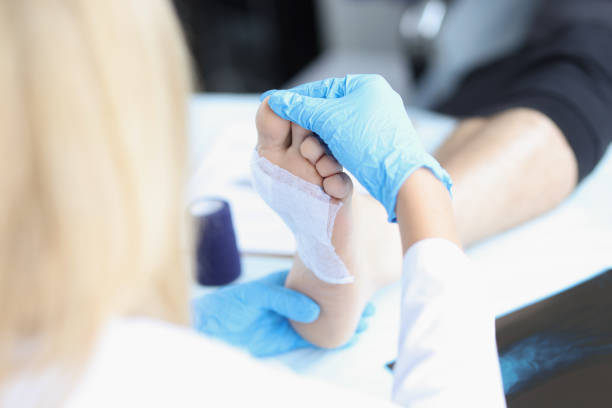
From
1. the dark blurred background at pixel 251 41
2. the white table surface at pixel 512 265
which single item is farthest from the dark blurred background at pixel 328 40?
the white table surface at pixel 512 265

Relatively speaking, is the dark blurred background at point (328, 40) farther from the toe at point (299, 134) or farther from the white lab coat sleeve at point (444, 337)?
the white lab coat sleeve at point (444, 337)

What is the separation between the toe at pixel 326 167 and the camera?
653 millimetres

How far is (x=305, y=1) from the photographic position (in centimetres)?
232

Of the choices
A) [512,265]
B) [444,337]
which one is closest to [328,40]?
[512,265]

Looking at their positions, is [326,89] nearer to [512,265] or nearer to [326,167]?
[326,167]

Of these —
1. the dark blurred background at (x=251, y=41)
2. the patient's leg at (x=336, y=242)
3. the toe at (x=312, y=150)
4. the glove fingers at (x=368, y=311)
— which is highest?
the toe at (x=312, y=150)

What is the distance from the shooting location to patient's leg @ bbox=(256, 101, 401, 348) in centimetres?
66

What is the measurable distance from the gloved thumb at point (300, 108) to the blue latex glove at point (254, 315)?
22 centimetres

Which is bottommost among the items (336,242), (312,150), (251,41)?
(251,41)

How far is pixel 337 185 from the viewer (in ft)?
2.14

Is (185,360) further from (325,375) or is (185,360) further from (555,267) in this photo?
(555,267)

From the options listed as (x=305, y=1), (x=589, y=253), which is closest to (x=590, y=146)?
(x=589, y=253)

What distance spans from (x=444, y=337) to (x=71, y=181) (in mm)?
330

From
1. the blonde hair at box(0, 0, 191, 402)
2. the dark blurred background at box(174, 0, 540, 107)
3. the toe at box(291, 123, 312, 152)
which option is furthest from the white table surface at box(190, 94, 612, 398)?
the dark blurred background at box(174, 0, 540, 107)
